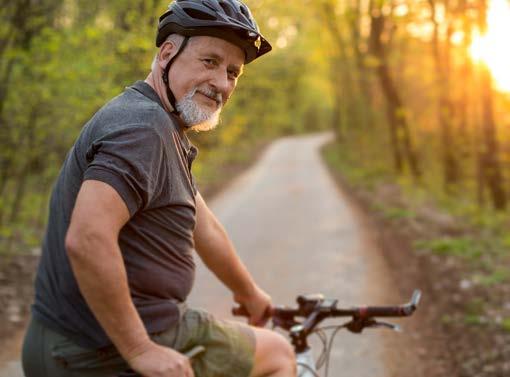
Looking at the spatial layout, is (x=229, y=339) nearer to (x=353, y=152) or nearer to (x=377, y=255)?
(x=377, y=255)

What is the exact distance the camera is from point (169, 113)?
2.12m

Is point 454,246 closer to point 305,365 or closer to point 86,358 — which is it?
point 305,365

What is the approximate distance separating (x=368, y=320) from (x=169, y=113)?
1.41 metres

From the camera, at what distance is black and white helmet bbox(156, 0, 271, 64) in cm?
208

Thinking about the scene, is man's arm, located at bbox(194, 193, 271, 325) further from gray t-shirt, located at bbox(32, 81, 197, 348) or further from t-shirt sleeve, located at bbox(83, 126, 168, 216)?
t-shirt sleeve, located at bbox(83, 126, 168, 216)

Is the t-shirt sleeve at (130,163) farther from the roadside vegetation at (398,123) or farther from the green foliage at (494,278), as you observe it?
the green foliage at (494,278)

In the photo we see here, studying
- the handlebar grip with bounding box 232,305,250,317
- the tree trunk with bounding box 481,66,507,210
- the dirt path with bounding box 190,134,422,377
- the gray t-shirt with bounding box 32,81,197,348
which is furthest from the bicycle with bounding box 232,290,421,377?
the tree trunk with bounding box 481,66,507,210

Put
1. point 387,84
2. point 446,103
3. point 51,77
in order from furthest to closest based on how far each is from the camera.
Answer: point 387,84 → point 446,103 → point 51,77

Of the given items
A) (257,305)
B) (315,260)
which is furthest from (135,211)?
(315,260)

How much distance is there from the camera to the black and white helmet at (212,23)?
6.83ft

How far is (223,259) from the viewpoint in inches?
107

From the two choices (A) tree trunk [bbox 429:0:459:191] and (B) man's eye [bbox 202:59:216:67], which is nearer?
(B) man's eye [bbox 202:59:216:67]

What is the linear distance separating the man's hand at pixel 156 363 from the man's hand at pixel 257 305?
1.02 m

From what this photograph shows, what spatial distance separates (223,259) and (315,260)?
732 cm
